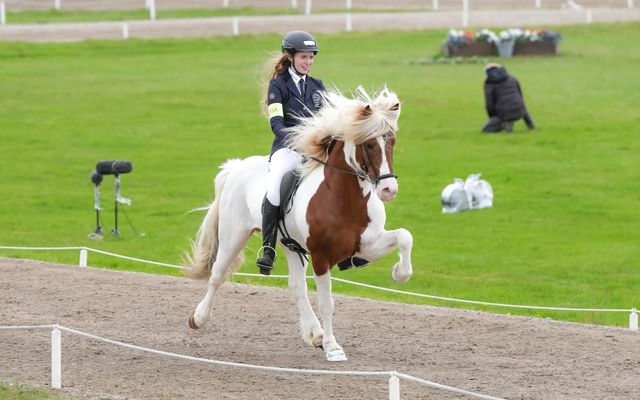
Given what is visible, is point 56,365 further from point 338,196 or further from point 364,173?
point 364,173

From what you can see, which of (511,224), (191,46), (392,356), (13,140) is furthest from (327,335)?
(191,46)

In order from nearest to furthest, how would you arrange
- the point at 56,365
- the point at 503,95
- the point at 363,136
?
the point at 56,365 → the point at 363,136 → the point at 503,95

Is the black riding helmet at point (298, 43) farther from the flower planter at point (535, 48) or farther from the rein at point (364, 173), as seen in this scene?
the flower planter at point (535, 48)

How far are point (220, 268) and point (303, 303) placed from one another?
0.99 metres

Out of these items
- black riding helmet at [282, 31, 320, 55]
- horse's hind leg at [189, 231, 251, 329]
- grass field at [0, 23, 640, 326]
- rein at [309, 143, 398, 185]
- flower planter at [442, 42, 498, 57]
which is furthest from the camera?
flower planter at [442, 42, 498, 57]

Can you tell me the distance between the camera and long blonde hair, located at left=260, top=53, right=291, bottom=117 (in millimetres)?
11203

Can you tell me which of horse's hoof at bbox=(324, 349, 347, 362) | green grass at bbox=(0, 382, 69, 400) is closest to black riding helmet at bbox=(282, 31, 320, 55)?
horse's hoof at bbox=(324, 349, 347, 362)

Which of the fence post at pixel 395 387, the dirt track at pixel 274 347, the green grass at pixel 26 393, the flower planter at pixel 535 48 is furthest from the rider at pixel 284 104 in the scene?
the flower planter at pixel 535 48

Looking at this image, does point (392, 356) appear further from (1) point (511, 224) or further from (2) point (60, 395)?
(1) point (511, 224)

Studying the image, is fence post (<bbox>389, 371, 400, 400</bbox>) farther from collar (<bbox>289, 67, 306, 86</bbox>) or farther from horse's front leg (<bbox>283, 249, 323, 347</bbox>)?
collar (<bbox>289, 67, 306, 86</bbox>)

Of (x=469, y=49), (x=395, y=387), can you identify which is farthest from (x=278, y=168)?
(x=469, y=49)

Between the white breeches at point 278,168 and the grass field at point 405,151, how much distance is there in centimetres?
127

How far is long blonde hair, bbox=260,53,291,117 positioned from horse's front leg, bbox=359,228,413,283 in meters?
1.77

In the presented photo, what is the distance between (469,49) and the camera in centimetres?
3931
